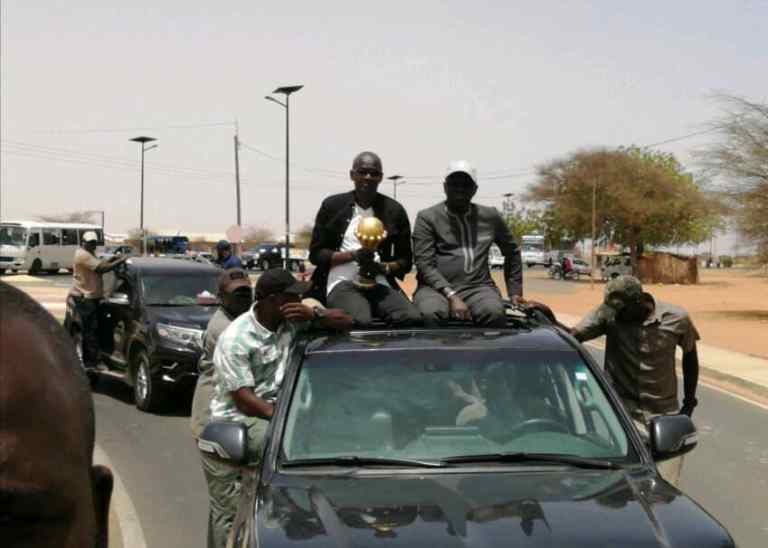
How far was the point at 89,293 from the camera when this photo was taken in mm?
12883

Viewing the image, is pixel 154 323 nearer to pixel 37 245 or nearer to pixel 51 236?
pixel 37 245

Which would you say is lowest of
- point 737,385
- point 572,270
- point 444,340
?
point 572,270

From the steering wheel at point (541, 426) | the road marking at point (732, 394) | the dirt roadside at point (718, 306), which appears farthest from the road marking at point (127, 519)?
the dirt roadside at point (718, 306)

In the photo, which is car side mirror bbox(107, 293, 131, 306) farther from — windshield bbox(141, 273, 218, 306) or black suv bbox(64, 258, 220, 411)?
windshield bbox(141, 273, 218, 306)

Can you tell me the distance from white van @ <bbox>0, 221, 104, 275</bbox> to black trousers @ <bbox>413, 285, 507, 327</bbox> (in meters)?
48.2

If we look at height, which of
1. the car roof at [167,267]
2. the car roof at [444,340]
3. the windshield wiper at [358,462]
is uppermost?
the car roof at [444,340]

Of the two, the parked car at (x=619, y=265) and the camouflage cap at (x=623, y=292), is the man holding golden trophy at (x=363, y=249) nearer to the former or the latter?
the camouflage cap at (x=623, y=292)

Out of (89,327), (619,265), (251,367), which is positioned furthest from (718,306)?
(251,367)

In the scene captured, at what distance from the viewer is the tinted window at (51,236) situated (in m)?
54.9

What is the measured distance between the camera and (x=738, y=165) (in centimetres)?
2944

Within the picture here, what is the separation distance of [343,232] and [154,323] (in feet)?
20.3

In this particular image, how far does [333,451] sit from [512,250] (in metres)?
2.51

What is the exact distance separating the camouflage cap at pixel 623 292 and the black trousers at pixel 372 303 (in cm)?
122

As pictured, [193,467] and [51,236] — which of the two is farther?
[51,236]
